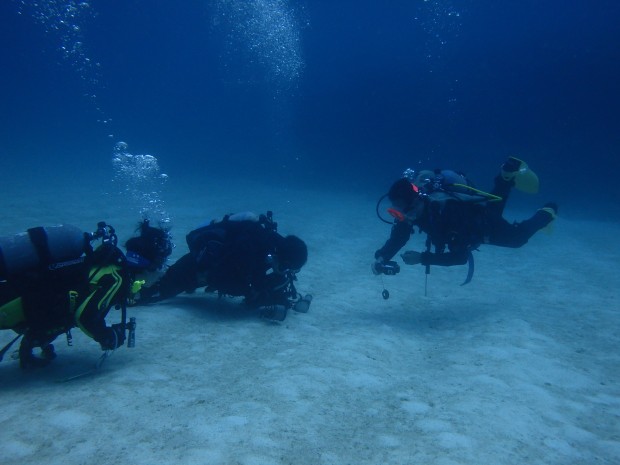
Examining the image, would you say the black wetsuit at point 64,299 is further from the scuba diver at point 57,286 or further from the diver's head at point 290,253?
the diver's head at point 290,253

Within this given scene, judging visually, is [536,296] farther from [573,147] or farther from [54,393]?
[573,147]

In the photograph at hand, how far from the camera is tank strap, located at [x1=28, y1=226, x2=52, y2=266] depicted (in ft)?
11.1

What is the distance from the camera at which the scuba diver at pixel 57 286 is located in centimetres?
331

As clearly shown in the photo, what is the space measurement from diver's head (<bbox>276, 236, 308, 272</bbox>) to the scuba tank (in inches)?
111

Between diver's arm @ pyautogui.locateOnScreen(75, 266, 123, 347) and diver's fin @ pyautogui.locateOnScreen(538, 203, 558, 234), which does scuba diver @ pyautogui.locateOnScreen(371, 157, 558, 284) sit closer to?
diver's fin @ pyautogui.locateOnScreen(538, 203, 558, 234)

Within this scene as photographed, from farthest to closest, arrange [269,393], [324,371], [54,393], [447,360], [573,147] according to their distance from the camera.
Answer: [573,147] < [447,360] < [324,371] < [269,393] < [54,393]

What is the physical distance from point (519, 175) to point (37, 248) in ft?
25.0

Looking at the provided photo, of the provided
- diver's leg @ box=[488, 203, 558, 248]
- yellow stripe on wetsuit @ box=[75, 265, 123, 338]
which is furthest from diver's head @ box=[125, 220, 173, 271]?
diver's leg @ box=[488, 203, 558, 248]

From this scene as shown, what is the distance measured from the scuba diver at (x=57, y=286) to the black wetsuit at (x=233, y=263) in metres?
1.66

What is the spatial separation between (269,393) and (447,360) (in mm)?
2410

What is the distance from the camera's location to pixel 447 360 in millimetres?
4766

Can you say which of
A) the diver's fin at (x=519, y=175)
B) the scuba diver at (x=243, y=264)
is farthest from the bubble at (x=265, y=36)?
the scuba diver at (x=243, y=264)

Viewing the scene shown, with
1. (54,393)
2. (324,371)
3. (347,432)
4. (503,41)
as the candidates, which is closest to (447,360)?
(324,371)

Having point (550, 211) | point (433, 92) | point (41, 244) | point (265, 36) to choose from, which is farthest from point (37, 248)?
point (265, 36)
